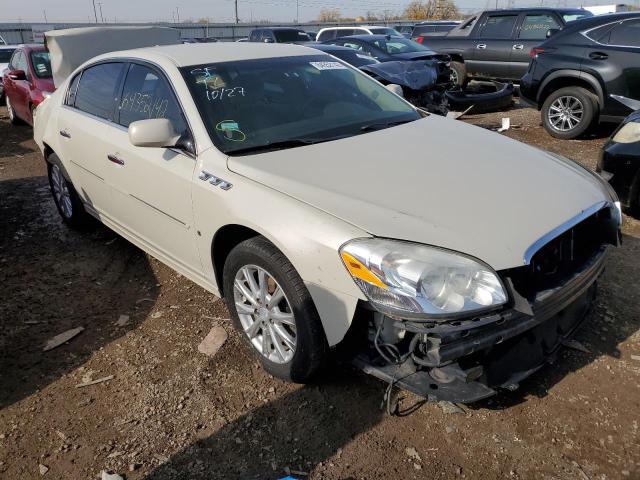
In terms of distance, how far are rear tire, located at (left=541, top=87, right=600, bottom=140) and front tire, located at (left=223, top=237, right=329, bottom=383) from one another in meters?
6.34

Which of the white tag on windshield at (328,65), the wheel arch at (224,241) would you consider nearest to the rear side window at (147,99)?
the wheel arch at (224,241)

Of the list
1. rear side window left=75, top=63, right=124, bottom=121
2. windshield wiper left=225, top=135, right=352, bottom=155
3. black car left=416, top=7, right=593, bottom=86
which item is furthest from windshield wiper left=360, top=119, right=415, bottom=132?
black car left=416, top=7, right=593, bottom=86

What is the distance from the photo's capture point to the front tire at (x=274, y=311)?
246cm

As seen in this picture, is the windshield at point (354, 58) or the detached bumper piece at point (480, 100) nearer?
the detached bumper piece at point (480, 100)

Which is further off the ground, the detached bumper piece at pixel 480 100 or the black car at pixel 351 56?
the black car at pixel 351 56

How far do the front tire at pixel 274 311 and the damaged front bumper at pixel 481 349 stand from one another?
0.92 ft

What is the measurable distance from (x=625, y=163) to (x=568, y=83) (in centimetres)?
387

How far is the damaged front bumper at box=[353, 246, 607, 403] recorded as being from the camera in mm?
2109

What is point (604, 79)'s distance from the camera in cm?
698

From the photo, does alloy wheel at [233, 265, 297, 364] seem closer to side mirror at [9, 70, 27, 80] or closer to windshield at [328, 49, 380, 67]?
windshield at [328, 49, 380, 67]

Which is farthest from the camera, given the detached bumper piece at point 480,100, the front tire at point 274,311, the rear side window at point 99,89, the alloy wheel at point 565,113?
the detached bumper piece at point 480,100

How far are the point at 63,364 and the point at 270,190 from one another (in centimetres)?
170

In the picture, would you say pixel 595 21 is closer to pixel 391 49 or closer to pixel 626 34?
pixel 626 34

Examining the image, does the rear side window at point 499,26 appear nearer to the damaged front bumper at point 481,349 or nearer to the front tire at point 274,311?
the damaged front bumper at point 481,349
